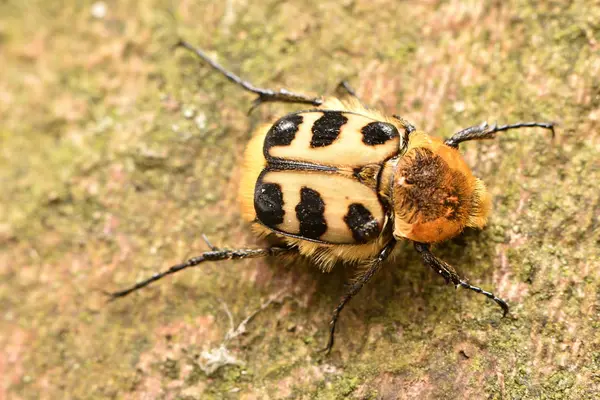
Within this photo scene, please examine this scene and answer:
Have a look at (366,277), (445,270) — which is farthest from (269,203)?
(445,270)

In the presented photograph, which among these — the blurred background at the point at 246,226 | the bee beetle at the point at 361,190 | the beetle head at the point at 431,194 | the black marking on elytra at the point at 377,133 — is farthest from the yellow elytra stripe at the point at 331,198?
the blurred background at the point at 246,226

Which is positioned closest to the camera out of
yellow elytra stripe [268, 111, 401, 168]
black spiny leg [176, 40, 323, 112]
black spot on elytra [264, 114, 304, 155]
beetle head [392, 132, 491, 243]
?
beetle head [392, 132, 491, 243]

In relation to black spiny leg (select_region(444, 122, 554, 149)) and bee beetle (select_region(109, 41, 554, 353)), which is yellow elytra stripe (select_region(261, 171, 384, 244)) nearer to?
bee beetle (select_region(109, 41, 554, 353))

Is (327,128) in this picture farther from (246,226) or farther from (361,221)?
(246,226)

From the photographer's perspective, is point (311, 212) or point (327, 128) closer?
point (311, 212)

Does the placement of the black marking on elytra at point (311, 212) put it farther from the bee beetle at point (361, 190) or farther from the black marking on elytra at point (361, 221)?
the black marking on elytra at point (361, 221)

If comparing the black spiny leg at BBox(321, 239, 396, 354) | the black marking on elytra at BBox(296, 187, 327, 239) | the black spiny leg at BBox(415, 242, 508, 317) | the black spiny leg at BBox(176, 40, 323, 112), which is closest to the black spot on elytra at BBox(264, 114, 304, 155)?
the black spiny leg at BBox(176, 40, 323, 112)

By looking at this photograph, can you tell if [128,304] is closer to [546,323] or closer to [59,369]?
[59,369]
